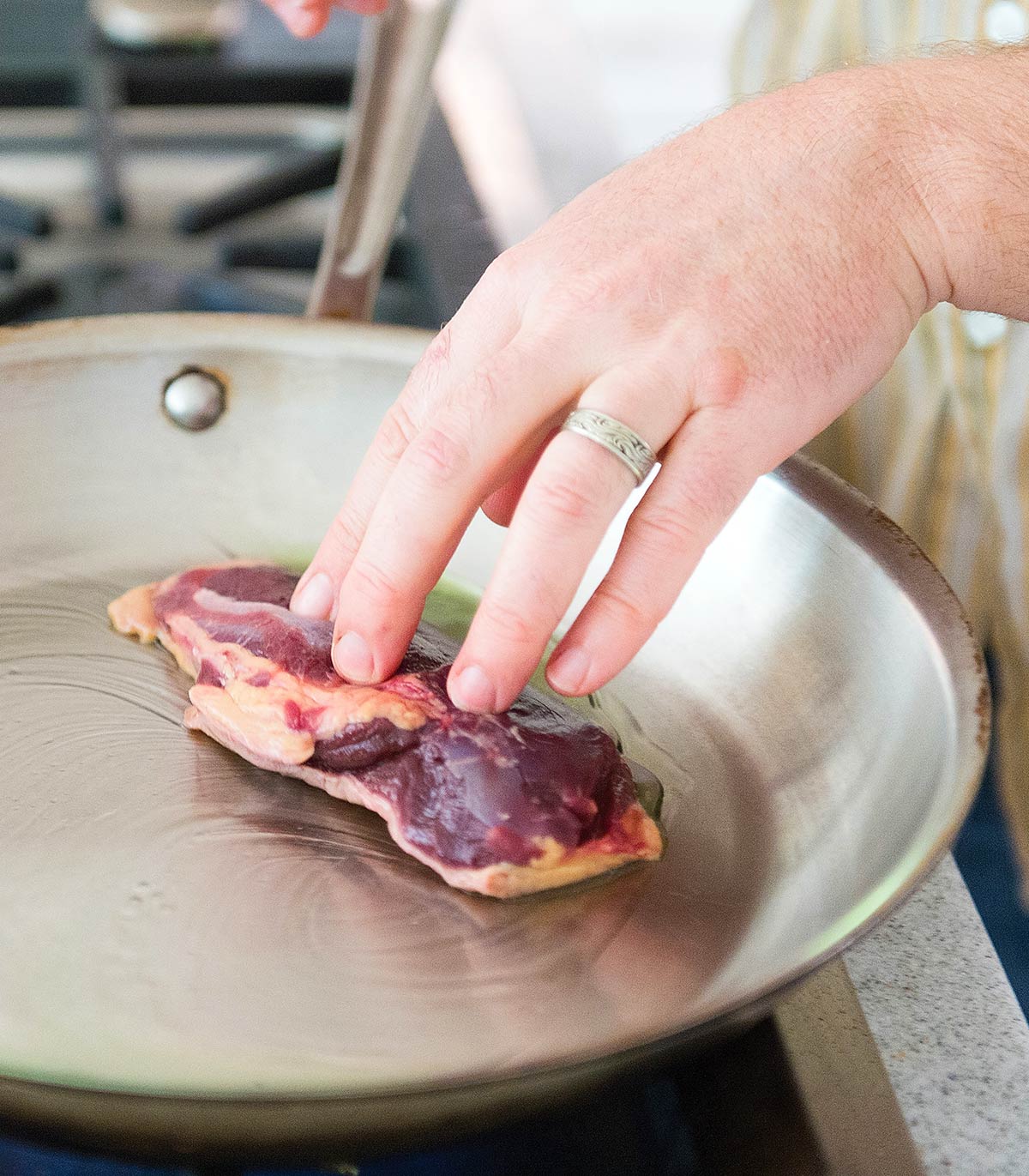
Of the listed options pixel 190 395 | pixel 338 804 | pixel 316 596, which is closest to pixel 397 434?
pixel 316 596

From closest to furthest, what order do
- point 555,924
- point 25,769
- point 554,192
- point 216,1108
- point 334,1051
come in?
1. point 216,1108
2. point 334,1051
3. point 555,924
4. point 25,769
5. point 554,192

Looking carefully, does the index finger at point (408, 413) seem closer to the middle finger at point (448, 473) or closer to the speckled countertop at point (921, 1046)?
the middle finger at point (448, 473)

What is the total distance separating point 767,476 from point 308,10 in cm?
64

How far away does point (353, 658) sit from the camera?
30.9 inches

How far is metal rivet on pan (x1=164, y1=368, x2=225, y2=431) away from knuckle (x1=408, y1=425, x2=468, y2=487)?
0.46 m

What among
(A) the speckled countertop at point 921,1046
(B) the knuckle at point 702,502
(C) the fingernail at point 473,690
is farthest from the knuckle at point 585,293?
(A) the speckled countertop at point 921,1046

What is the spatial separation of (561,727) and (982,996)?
304mm

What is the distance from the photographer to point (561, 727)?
824 millimetres

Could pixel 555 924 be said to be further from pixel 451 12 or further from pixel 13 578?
pixel 451 12

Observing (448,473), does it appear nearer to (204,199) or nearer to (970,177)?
(970,177)

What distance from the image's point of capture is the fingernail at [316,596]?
81 cm

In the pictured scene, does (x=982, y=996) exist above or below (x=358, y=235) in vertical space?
below

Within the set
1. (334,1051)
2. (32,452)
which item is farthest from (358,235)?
(334,1051)

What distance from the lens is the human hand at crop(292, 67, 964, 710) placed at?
71 centimetres
